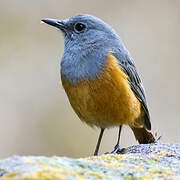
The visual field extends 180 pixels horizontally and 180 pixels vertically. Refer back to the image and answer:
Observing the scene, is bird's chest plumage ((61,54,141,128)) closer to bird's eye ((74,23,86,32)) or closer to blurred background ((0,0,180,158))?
bird's eye ((74,23,86,32))

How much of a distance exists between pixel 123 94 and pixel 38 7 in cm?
694

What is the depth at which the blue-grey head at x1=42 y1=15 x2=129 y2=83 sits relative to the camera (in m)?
5.91

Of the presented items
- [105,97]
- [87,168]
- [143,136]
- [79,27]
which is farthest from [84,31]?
[87,168]

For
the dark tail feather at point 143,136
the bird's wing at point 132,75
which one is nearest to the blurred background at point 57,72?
the dark tail feather at point 143,136

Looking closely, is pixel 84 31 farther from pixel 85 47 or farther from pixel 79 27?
pixel 85 47

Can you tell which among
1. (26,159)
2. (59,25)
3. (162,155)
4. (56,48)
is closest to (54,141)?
(56,48)

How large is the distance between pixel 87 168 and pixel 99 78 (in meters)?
2.57

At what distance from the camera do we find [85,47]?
6332mm

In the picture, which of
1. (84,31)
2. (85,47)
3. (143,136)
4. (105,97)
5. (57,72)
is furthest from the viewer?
(57,72)

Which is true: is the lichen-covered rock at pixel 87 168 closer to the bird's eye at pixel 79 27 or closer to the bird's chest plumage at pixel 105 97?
the bird's chest plumage at pixel 105 97

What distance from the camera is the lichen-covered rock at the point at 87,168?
2.91m

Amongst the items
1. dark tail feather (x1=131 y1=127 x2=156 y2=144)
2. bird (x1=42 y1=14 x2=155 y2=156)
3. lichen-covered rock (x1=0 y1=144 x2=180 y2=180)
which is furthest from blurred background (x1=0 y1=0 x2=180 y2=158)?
lichen-covered rock (x1=0 y1=144 x2=180 y2=180)

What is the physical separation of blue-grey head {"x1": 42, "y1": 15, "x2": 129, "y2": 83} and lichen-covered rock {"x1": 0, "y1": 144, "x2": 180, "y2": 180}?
210 cm

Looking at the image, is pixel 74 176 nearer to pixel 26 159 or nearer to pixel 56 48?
pixel 26 159
